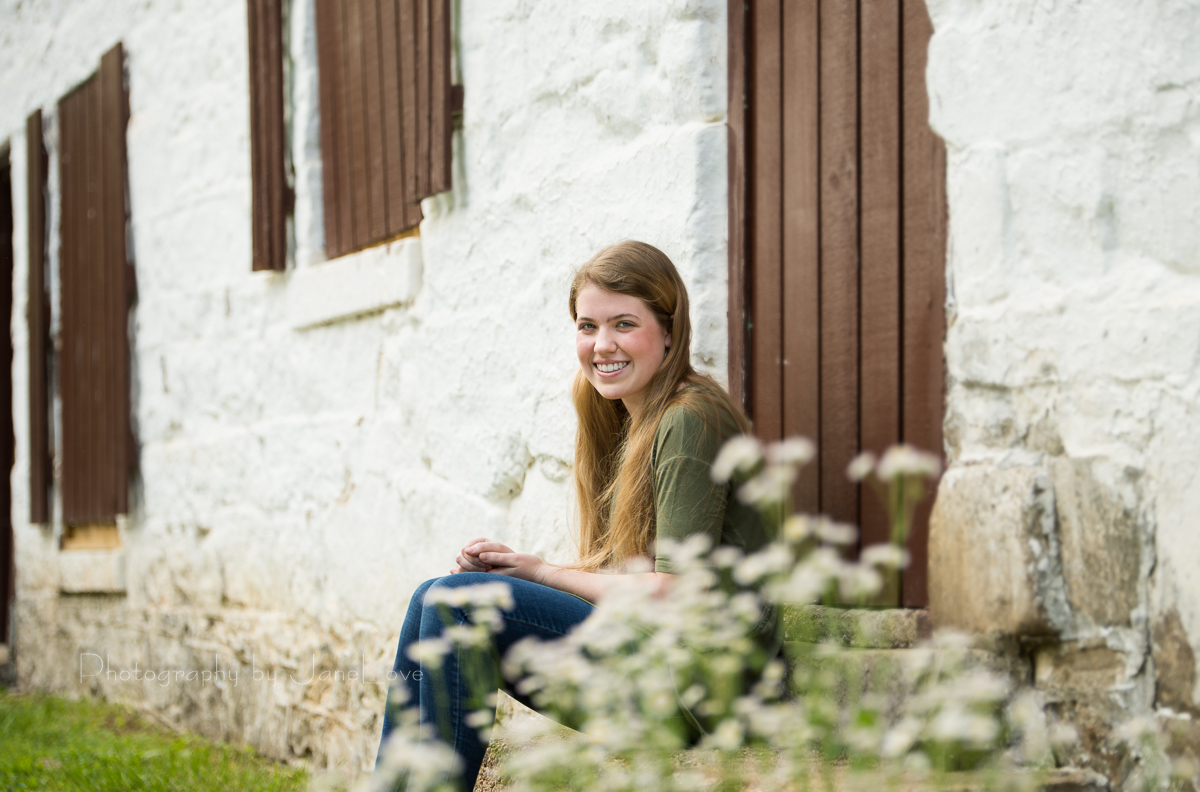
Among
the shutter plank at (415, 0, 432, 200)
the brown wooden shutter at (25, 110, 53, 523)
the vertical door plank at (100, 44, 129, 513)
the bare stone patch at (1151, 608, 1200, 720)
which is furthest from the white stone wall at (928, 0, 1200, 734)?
the brown wooden shutter at (25, 110, 53, 523)

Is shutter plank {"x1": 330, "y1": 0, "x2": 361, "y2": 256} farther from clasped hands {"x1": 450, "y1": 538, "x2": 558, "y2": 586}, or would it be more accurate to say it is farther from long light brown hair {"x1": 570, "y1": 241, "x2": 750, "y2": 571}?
clasped hands {"x1": 450, "y1": 538, "x2": 558, "y2": 586}

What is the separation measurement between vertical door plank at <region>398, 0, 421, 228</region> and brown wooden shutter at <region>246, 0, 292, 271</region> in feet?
2.82

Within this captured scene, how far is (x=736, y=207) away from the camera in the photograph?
2.54m

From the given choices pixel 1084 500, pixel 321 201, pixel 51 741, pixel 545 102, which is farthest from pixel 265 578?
pixel 1084 500

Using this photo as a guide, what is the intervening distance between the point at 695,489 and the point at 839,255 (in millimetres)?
779

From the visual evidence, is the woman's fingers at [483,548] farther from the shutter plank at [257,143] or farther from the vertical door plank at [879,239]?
the shutter plank at [257,143]

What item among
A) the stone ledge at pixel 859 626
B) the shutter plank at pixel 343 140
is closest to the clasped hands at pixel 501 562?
the stone ledge at pixel 859 626

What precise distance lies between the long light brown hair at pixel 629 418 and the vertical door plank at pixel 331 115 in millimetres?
1856

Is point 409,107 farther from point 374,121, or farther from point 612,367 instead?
point 612,367

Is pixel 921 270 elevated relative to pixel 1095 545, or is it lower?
elevated

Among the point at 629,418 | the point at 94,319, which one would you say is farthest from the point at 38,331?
the point at 629,418

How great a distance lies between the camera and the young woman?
6.15 feet

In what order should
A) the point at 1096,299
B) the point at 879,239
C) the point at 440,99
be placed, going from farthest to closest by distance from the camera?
the point at 440,99, the point at 879,239, the point at 1096,299

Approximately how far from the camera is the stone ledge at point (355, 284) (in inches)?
136
